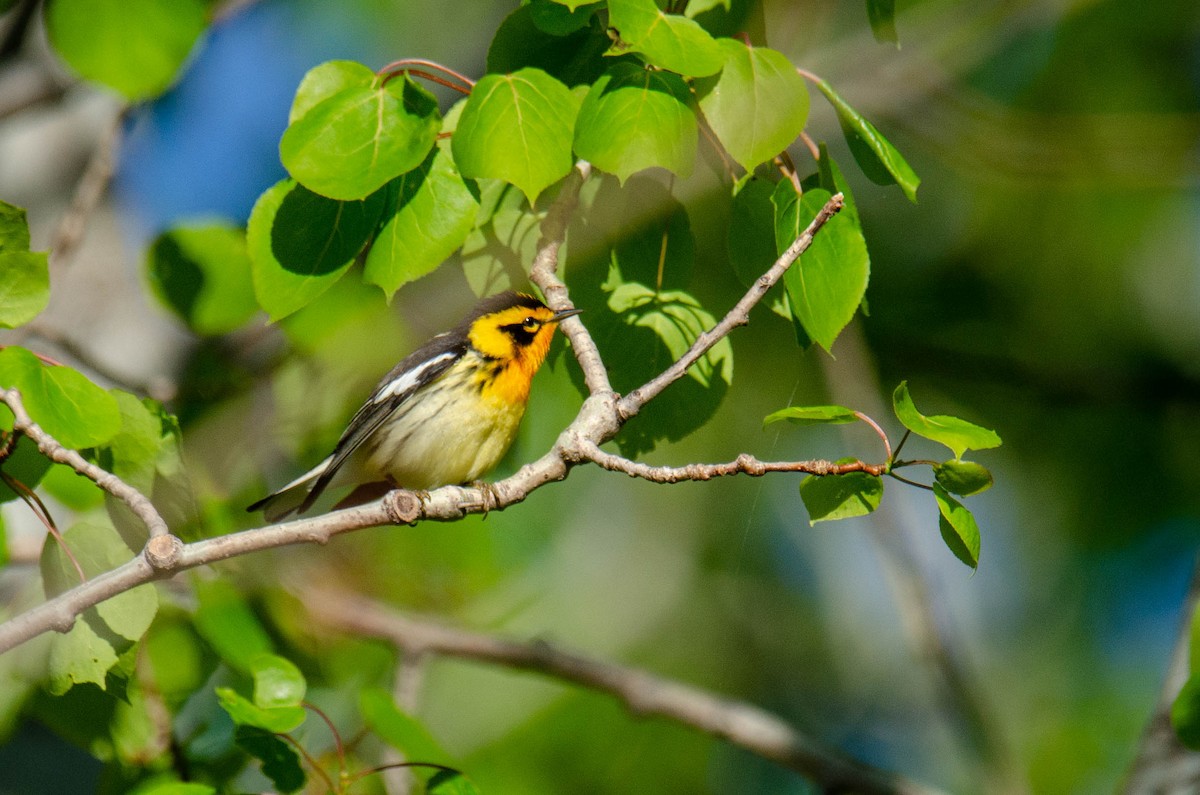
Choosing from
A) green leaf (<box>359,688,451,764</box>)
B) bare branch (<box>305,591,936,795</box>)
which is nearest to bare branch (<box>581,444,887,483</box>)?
green leaf (<box>359,688,451,764</box>)

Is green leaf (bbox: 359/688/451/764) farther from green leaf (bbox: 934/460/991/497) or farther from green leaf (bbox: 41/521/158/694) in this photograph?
green leaf (bbox: 934/460/991/497)

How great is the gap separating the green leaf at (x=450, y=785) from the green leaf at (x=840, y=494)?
3.04ft

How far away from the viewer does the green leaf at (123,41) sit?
9.45ft

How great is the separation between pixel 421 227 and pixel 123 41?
4.14 ft

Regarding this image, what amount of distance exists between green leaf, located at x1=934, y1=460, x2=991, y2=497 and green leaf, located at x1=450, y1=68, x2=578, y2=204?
901 mm

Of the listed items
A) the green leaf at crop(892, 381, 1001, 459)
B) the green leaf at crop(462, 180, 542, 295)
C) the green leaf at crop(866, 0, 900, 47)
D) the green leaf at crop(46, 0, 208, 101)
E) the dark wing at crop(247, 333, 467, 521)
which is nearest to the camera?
the green leaf at crop(892, 381, 1001, 459)

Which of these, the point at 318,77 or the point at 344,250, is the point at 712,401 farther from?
the point at 318,77

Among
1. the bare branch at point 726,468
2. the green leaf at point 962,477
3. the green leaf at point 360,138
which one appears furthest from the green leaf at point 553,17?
the green leaf at point 962,477

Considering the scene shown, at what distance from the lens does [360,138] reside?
2129mm

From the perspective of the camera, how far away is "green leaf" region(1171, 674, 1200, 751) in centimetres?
248

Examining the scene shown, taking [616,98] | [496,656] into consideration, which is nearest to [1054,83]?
[496,656]

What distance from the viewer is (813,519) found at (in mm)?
1931

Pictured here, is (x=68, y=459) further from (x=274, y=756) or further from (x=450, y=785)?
(x=450, y=785)

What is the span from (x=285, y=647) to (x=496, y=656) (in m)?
1.08
